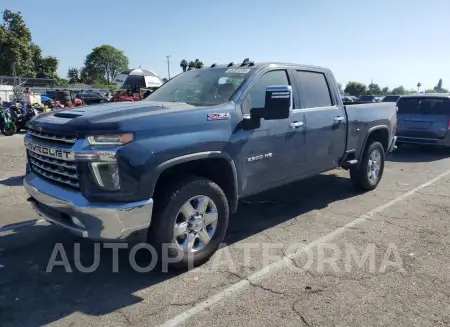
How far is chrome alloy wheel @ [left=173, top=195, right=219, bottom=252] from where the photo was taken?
3.75 m

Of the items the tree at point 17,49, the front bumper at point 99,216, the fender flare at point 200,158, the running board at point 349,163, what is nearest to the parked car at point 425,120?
the running board at point 349,163

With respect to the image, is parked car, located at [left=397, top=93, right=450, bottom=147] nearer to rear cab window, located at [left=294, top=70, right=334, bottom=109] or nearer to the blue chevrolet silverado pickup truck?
rear cab window, located at [left=294, top=70, right=334, bottom=109]

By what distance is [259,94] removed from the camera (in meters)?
4.55

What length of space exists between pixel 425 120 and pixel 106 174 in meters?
9.75

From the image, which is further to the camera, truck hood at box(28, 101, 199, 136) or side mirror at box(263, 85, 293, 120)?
side mirror at box(263, 85, 293, 120)

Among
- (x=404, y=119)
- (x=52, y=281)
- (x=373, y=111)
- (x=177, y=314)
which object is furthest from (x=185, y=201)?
(x=404, y=119)

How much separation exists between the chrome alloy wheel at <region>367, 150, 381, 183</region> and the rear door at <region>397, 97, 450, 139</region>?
464 centimetres

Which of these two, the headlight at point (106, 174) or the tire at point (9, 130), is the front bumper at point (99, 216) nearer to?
the headlight at point (106, 174)

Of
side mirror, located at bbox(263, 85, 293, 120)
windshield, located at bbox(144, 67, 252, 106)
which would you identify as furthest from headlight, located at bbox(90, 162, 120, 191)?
side mirror, located at bbox(263, 85, 293, 120)

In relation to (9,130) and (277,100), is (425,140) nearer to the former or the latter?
(277,100)

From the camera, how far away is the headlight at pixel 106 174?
10.6 ft

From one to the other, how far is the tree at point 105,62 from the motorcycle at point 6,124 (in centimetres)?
10372

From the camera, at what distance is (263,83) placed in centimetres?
462

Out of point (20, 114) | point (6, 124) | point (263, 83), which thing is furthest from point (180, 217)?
point (20, 114)
